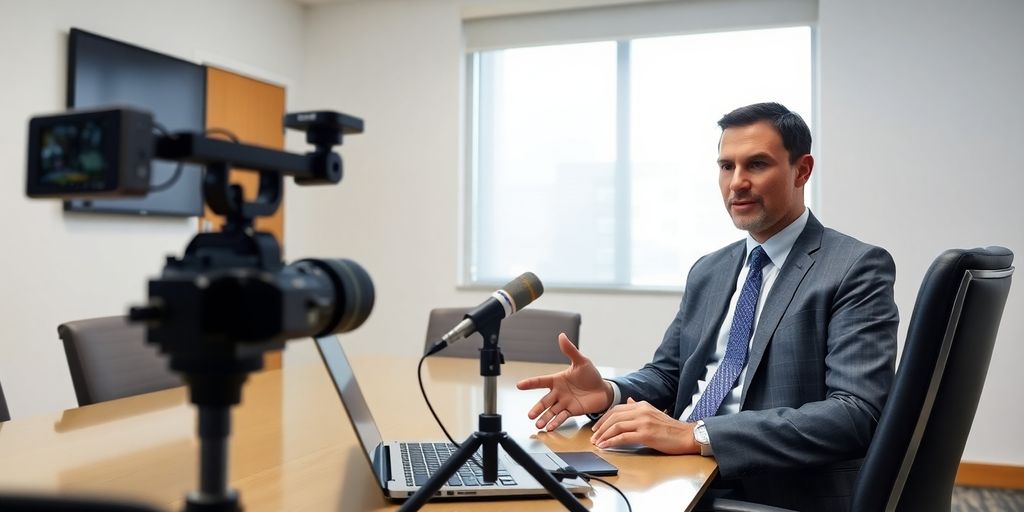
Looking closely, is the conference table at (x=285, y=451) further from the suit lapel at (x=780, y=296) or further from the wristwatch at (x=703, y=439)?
the suit lapel at (x=780, y=296)

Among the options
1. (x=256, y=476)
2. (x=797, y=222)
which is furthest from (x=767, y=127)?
(x=256, y=476)

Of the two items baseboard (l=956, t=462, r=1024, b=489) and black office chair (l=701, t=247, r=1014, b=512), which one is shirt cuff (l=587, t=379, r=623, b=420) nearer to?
black office chair (l=701, t=247, r=1014, b=512)

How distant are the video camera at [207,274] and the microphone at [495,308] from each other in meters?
0.32

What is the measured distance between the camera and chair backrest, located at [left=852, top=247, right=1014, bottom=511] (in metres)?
1.17

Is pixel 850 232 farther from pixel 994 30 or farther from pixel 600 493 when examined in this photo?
pixel 600 493

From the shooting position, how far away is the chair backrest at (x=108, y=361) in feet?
6.39

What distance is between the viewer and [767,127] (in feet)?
5.83

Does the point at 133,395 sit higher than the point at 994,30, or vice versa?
the point at 994,30

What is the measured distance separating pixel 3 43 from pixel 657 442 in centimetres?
336

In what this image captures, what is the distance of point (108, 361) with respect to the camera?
79.7 inches

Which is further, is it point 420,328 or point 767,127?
point 420,328

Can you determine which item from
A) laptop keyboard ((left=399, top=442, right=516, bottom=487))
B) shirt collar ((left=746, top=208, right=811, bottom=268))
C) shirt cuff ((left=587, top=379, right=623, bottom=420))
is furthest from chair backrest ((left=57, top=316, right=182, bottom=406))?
shirt collar ((left=746, top=208, right=811, bottom=268))

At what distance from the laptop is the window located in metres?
3.42

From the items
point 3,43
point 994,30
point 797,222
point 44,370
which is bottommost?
point 44,370
